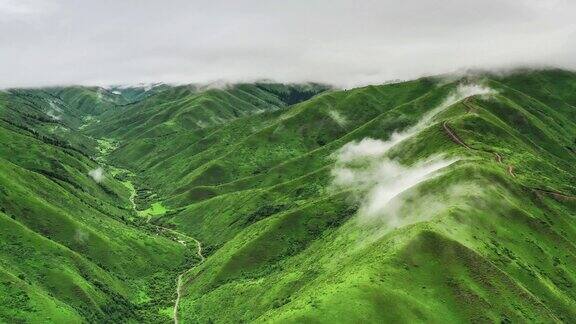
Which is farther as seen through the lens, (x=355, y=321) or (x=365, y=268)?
(x=365, y=268)

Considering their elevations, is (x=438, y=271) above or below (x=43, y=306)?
above

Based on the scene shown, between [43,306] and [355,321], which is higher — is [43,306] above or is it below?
below

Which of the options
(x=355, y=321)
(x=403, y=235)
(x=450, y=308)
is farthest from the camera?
(x=403, y=235)

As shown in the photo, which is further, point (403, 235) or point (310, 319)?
point (403, 235)

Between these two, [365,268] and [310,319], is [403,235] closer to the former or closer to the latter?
[365,268]

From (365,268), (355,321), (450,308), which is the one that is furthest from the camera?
(365,268)

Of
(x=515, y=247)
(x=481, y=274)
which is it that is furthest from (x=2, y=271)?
(x=515, y=247)

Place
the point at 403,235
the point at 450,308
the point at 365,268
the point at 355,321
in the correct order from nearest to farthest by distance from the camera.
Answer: the point at 355,321
the point at 450,308
the point at 365,268
the point at 403,235

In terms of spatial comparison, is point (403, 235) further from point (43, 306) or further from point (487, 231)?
point (43, 306)

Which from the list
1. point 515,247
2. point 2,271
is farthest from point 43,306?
point 515,247
